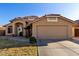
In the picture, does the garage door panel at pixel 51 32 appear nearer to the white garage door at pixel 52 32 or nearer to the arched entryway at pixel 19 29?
the white garage door at pixel 52 32

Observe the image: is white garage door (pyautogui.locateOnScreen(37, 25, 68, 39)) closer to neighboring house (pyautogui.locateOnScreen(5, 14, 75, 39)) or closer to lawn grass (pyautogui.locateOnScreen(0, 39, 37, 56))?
neighboring house (pyautogui.locateOnScreen(5, 14, 75, 39))

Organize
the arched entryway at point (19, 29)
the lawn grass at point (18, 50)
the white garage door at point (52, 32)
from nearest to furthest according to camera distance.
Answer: the lawn grass at point (18, 50) → the white garage door at point (52, 32) → the arched entryway at point (19, 29)

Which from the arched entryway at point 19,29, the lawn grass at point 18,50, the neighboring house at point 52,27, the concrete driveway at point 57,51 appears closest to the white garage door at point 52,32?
the neighboring house at point 52,27

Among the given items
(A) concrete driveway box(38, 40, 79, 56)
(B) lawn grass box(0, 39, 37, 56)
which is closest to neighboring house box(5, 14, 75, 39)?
(B) lawn grass box(0, 39, 37, 56)

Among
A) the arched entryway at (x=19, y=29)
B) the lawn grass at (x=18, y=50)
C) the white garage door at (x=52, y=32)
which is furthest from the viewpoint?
the arched entryway at (x=19, y=29)

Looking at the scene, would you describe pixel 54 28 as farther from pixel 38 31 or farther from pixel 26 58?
pixel 26 58

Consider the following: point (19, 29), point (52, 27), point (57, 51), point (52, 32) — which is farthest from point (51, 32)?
point (57, 51)

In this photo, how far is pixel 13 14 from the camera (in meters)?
36.4

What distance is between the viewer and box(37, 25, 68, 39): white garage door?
23016mm

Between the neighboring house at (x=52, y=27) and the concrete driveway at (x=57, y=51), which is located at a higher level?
the neighboring house at (x=52, y=27)

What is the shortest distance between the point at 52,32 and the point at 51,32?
0.47ft

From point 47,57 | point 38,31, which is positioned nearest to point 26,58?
point 47,57

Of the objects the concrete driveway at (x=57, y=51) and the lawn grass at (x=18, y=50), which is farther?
the lawn grass at (x=18, y=50)

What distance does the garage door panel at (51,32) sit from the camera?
23016mm
